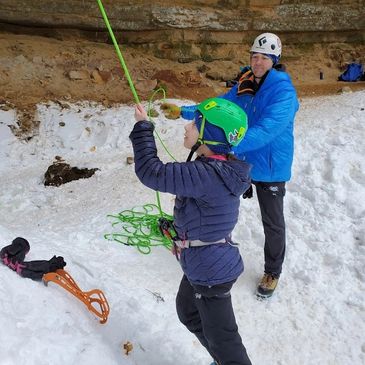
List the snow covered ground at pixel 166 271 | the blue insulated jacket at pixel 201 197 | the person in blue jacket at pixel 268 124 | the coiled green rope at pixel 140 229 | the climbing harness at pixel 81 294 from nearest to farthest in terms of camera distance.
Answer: the blue insulated jacket at pixel 201 197
the snow covered ground at pixel 166 271
the climbing harness at pixel 81 294
the person in blue jacket at pixel 268 124
the coiled green rope at pixel 140 229

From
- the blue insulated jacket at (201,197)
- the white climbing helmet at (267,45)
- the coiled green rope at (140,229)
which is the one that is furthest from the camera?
the coiled green rope at (140,229)

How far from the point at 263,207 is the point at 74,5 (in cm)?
858

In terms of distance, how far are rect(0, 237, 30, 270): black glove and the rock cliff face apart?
8357 mm

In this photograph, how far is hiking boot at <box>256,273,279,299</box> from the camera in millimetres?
4059

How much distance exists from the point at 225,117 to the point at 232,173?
29cm

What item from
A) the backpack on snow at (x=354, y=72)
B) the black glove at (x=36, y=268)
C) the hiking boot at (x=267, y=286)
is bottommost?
the hiking boot at (x=267, y=286)

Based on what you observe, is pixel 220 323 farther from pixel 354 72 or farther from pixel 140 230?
pixel 354 72

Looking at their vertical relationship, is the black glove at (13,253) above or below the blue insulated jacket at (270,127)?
below

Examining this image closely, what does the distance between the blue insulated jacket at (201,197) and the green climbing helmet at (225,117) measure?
0.15 meters

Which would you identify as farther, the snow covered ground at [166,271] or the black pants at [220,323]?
→ the snow covered ground at [166,271]

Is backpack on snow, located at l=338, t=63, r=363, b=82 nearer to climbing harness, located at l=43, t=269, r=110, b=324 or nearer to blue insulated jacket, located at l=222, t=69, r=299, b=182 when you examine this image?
blue insulated jacket, located at l=222, t=69, r=299, b=182

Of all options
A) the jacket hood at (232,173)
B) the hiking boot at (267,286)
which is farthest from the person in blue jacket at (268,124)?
the jacket hood at (232,173)

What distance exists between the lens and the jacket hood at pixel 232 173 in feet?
7.73

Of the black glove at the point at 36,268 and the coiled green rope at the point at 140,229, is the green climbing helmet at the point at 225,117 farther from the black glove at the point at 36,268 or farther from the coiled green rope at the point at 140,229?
the coiled green rope at the point at 140,229
